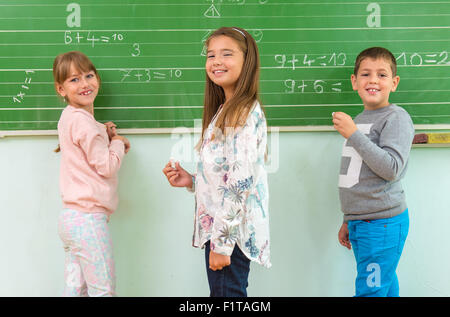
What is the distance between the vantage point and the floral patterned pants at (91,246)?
5.49ft

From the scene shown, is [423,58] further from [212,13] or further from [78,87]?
[78,87]

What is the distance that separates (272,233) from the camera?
2.05 m

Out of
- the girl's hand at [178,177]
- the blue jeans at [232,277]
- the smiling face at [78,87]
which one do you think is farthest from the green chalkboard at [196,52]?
the blue jeans at [232,277]

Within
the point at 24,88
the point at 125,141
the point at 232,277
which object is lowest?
the point at 232,277

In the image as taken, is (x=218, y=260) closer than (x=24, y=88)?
Yes

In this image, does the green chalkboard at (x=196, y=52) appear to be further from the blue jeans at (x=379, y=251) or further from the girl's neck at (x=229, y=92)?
the blue jeans at (x=379, y=251)

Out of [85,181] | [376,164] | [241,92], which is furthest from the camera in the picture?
[85,181]

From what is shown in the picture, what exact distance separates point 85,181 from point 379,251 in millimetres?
1266

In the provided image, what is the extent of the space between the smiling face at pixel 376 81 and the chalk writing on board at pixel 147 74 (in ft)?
2.81

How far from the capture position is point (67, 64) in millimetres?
1773

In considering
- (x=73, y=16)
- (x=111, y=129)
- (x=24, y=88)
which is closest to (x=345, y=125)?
(x=111, y=129)

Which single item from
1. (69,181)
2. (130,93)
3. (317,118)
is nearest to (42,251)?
(69,181)

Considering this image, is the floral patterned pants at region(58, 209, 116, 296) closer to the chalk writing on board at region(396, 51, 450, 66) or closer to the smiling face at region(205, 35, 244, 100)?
the smiling face at region(205, 35, 244, 100)

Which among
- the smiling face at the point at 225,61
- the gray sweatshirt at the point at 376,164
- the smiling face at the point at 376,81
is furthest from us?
the smiling face at the point at 376,81
